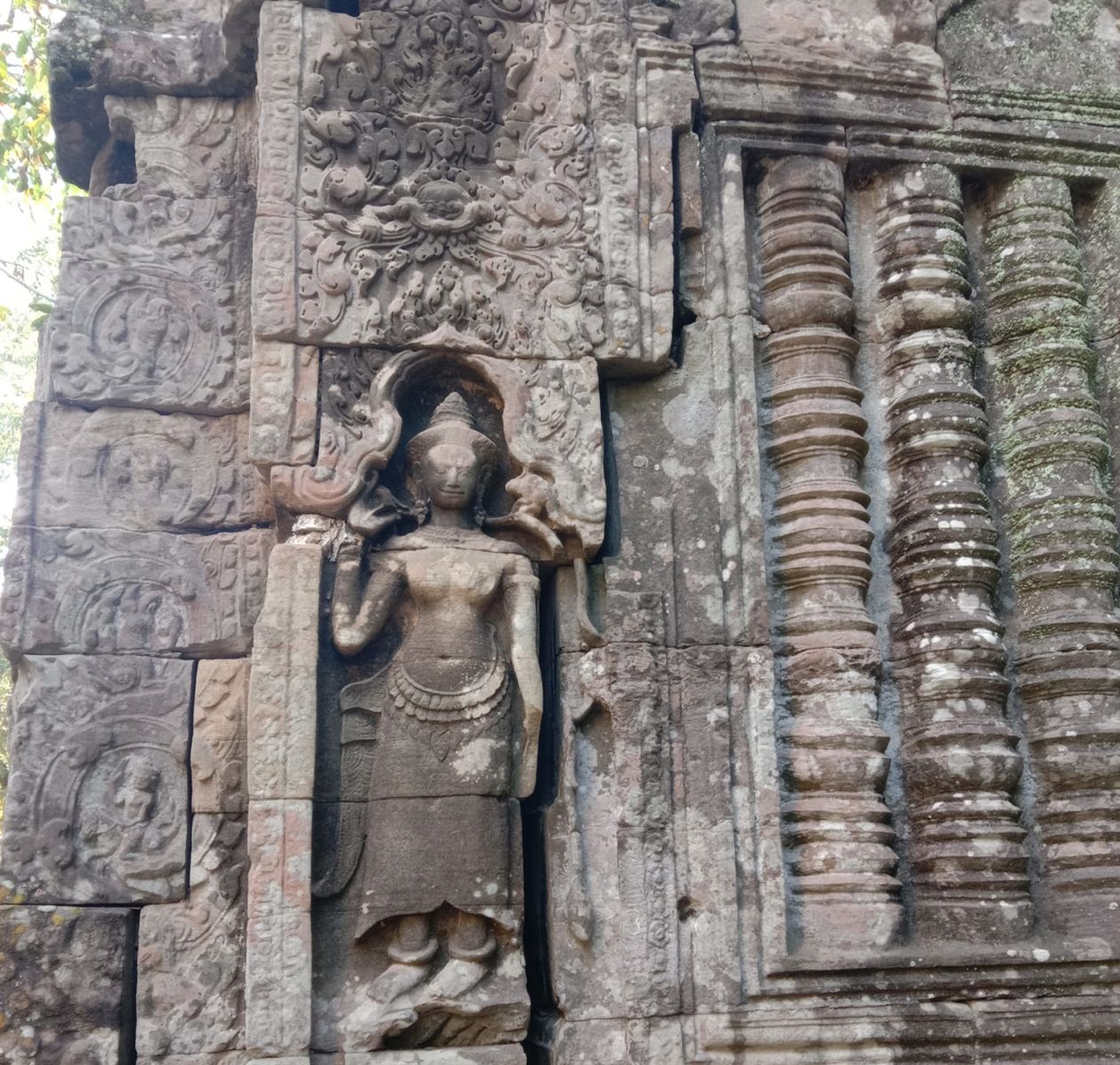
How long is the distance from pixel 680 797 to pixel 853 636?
99cm

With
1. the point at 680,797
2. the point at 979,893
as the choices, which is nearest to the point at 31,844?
the point at 680,797

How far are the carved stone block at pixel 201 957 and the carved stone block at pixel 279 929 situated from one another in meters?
0.46

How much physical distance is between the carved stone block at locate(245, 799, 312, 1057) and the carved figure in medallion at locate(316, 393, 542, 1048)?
155 millimetres

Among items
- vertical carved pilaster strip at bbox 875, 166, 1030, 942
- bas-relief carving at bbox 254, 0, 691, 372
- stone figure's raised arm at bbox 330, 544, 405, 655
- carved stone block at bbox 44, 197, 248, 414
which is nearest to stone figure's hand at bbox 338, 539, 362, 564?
stone figure's raised arm at bbox 330, 544, 405, 655

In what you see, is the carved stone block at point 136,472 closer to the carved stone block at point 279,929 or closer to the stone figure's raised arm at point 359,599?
the stone figure's raised arm at point 359,599

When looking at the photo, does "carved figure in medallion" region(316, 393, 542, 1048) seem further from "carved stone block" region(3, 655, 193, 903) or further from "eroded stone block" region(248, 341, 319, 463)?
"carved stone block" region(3, 655, 193, 903)

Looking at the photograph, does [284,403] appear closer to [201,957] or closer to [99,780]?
[99,780]

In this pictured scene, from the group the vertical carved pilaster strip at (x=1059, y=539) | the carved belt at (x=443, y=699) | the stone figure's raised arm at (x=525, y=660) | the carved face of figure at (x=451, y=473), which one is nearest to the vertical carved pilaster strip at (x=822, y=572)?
the vertical carved pilaster strip at (x=1059, y=539)

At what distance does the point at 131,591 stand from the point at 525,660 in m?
1.77

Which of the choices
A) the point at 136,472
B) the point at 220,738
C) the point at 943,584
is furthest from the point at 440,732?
the point at 943,584

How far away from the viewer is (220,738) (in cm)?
491

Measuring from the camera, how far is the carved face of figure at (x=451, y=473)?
15.7 feet

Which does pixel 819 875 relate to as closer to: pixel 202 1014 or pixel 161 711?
pixel 202 1014

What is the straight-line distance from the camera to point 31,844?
15.3 ft
